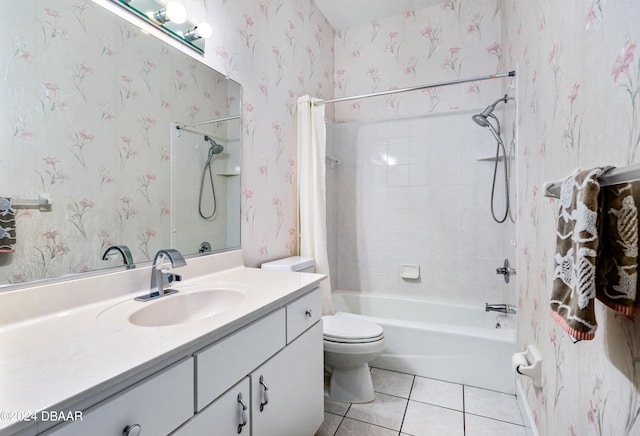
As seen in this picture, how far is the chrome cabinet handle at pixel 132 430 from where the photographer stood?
60cm

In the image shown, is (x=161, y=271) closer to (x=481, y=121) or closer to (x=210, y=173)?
(x=210, y=173)

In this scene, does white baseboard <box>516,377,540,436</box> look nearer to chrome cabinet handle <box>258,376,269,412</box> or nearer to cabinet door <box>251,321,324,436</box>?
cabinet door <box>251,321,324,436</box>

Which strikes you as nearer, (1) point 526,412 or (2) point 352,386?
(1) point 526,412

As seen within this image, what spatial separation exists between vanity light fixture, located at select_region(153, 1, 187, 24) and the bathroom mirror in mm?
89

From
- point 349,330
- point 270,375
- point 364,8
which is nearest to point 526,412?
point 349,330

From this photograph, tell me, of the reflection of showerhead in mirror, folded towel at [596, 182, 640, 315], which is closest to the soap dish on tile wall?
the reflection of showerhead in mirror

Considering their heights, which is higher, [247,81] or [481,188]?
[247,81]

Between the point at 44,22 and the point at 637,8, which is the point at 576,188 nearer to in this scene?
the point at 637,8

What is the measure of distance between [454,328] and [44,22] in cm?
241

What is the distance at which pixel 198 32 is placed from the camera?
1386 millimetres

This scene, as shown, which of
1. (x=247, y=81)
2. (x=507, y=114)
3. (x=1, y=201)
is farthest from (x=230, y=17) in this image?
(x=507, y=114)

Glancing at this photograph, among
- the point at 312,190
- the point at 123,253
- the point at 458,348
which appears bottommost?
the point at 458,348

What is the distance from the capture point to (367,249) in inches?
111

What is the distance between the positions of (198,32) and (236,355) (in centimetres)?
135
